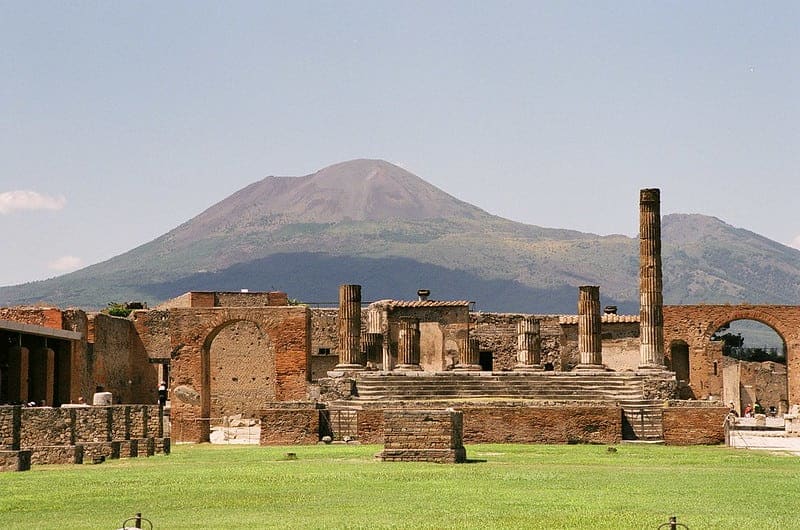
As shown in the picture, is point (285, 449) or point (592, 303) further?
point (592, 303)

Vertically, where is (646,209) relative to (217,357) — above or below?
above

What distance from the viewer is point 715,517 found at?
57.7ft

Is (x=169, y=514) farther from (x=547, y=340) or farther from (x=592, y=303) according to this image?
(x=547, y=340)

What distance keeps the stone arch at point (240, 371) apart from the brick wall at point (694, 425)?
2464 cm

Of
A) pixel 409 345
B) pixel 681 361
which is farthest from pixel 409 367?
pixel 681 361

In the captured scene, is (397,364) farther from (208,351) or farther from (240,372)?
(240,372)

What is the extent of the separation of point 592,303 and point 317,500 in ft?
92.7

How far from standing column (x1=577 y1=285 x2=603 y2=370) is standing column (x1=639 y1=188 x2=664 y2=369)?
1.44 metres

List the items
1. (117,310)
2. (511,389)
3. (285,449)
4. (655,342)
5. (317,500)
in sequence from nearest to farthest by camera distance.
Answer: (317,500) → (285,449) → (511,389) → (655,342) → (117,310)

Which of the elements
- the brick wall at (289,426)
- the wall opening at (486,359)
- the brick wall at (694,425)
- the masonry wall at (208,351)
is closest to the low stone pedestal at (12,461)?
the brick wall at (289,426)

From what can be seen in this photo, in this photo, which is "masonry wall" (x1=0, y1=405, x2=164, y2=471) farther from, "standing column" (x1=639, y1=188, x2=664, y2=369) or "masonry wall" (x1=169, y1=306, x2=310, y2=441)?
"standing column" (x1=639, y1=188, x2=664, y2=369)

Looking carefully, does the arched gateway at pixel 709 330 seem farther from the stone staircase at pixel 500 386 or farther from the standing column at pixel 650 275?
the stone staircase at pixel 500 386

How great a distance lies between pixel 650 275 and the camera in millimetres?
45344

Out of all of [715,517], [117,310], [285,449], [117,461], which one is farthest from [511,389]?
[117,310]
